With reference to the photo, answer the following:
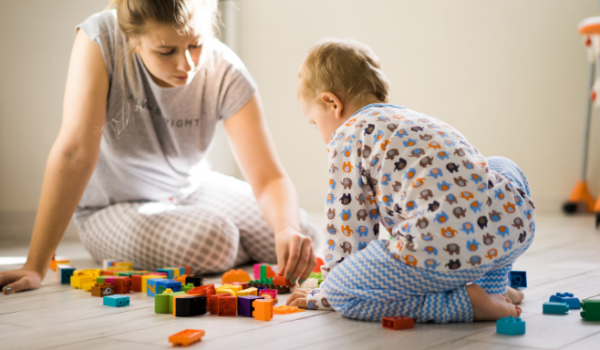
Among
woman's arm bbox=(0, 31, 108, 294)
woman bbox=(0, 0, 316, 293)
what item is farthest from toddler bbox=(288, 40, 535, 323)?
woman's arm bbox=(0, 31, 108, 294)

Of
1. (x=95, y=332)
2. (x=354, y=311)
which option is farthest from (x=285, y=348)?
(x=95, y=332)

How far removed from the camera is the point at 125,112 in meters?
1.58

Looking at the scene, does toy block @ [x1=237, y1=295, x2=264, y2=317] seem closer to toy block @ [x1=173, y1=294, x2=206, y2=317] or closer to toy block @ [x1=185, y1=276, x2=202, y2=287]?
toy block @ [x1=173, y1=294, x2=206, y2=317]

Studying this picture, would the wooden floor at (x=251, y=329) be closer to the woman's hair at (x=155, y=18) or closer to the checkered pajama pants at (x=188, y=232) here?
the checkered pajama pants at (x=188, y=232)

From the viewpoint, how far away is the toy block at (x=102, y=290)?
124 cm

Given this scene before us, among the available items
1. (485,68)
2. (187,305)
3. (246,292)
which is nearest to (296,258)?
(246,292)

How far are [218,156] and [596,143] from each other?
2251 millimetres

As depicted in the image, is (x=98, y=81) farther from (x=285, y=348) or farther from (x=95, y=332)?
(x=285, y=348)

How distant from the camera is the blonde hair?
42.9 inches

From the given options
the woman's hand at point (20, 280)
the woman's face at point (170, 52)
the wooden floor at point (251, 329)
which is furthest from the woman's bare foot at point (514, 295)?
the woman's hand at point (20, 280)

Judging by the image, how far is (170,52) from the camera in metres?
1.38

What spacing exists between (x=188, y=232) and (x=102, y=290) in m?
0.34

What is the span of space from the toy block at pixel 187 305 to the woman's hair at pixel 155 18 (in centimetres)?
62

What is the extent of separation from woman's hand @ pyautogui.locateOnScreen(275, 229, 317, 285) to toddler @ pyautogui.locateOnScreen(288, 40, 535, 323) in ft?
0.43
